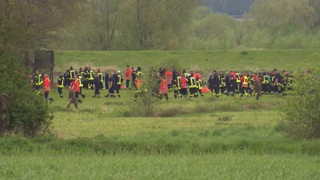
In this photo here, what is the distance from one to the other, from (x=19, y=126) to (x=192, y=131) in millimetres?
5769

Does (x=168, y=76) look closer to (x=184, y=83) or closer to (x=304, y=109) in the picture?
(x=184, y=83)

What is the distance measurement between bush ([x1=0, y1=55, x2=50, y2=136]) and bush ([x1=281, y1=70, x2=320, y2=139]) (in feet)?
24.6

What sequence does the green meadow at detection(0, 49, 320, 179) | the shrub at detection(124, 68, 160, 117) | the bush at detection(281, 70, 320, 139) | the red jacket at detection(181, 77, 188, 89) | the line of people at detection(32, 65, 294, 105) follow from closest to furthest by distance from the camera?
the green meadow at detection(0, 49, 320, 179), the bush at detection(281, 70, 320, 139), the shrub at detection(124, 68, 160, 117), the red jacket at detection(181, 77, 188, 89), the line of people at detection(32, 65, 294, 105)

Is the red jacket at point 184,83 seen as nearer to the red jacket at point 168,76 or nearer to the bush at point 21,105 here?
the red jacket at point 168,76

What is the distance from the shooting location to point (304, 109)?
67.9ft

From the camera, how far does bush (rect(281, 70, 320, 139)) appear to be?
20.8 m

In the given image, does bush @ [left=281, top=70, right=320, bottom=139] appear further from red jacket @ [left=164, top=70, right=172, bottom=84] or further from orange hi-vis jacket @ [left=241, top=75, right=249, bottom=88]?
red jacket @ [left=164, top=70, right=172, bottom=84]

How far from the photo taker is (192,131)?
23234 mm

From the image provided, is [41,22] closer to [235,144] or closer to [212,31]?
[235,144]

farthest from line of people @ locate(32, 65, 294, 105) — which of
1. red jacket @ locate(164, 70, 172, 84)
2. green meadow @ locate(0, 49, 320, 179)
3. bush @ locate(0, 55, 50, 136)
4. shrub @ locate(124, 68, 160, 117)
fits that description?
bush @ locate(0, 55, 50, 136)

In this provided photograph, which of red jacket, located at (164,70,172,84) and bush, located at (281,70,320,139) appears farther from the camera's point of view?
red jacket, located at (164,70,172,84)

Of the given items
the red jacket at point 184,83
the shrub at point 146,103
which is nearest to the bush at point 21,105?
the shrub at point 146,103

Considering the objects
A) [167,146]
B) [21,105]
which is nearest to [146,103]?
[21,105]

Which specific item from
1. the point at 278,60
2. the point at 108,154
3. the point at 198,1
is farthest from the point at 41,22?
the point at 198,1
